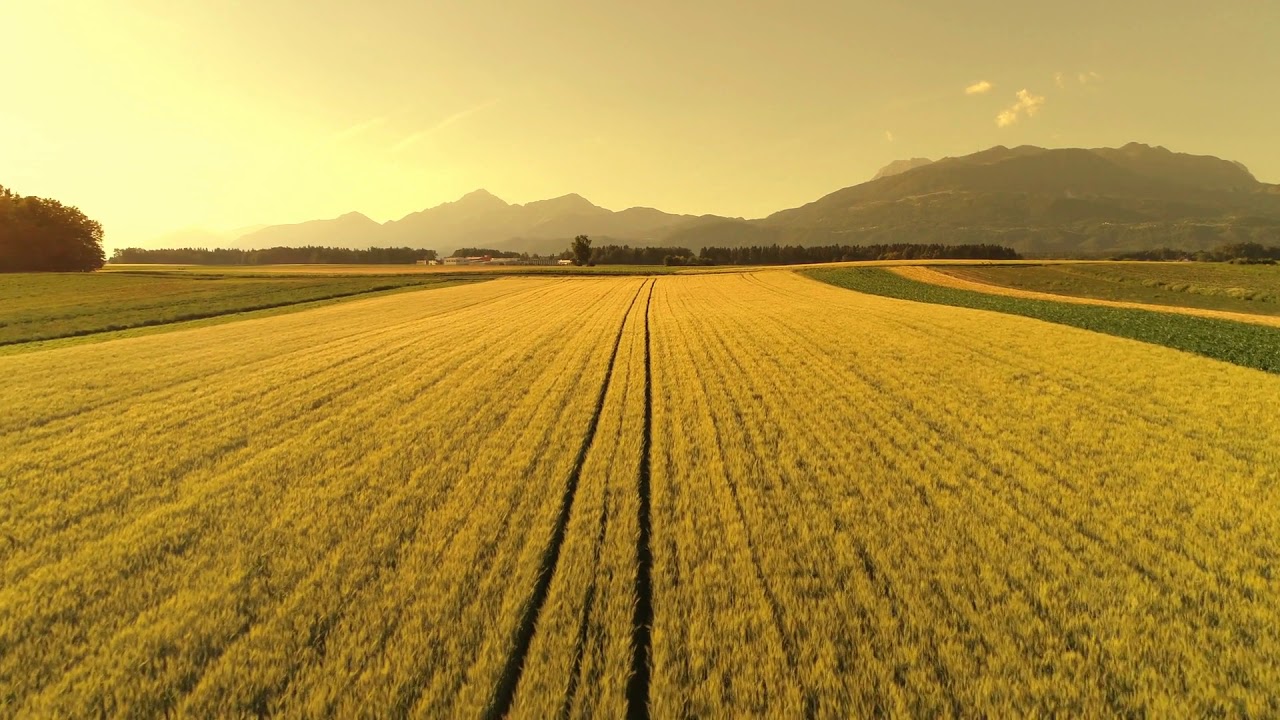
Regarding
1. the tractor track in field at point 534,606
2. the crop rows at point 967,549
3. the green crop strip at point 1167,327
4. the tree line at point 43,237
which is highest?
the tree line at point 43,237

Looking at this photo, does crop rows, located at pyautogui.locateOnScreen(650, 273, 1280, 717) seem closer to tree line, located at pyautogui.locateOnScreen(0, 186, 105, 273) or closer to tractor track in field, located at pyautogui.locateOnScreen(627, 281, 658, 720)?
tractor track in field, located at pyautogui.locateOnScreen(627, 281, 658, 720)

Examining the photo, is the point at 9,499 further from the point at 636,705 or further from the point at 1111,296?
the point at 1111,296

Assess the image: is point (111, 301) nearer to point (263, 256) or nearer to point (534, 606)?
point (534, 606)

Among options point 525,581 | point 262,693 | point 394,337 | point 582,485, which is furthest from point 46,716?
point 394,337

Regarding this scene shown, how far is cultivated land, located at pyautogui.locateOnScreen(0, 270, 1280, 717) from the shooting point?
3375 mm

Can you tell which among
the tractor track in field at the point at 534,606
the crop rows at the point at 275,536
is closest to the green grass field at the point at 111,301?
the crop rows at the point at 275,536

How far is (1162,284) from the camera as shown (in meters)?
45.5

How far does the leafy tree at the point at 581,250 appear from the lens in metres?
124

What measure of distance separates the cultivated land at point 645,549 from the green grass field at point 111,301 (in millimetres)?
20395

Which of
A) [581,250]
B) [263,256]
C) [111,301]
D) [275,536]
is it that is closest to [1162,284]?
[275,536]

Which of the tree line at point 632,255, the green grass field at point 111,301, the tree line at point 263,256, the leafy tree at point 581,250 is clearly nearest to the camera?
the green grass field at point 111,301

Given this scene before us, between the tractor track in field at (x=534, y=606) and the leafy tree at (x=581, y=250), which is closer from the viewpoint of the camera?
the tractor track in field at (x=534, y=606)

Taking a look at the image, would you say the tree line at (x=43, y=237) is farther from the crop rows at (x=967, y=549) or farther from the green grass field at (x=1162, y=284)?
the green grass field at (x=1162, y=284)

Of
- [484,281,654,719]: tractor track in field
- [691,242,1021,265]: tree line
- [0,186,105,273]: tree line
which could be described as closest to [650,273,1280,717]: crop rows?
[484,281,654,719]: tractor track in field
